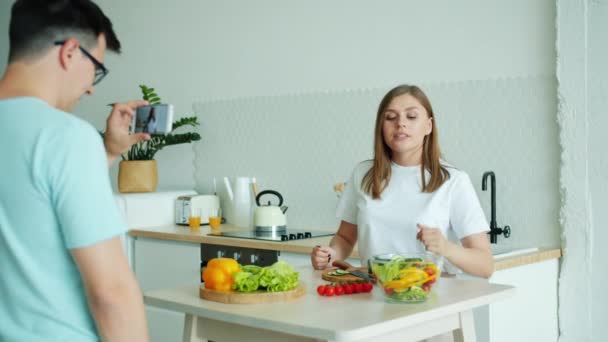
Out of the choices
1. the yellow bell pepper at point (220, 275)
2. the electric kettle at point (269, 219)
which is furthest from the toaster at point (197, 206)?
the yellow bell pepper at point (220, 275)

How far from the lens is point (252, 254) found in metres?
3.78

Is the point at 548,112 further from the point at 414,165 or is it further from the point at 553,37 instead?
the point at 414,165

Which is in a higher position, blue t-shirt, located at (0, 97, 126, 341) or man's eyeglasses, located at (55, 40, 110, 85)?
man's eyeglasses, located at (55, 40, 110, 85)

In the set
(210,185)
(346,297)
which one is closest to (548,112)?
(346,297)

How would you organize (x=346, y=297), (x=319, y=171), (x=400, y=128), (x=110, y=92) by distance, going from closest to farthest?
(x=346, y=297) < (x=400, y=128) < (x=319, y=171) < (x=110, y=92)

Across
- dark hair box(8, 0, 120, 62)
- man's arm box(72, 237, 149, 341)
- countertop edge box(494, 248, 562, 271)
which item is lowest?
countertop edge box(494, 248, 562, 271)

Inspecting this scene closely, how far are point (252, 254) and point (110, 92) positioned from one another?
7.17ft

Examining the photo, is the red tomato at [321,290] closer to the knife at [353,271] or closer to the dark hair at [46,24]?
the knife at [353,271]

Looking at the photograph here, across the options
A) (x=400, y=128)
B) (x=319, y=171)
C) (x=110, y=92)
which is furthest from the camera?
(x=110, y=92)

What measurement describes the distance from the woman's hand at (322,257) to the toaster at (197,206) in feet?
7.39

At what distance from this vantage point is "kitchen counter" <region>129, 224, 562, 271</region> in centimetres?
300

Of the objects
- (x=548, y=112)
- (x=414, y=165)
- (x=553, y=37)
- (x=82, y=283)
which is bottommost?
(x=82, y=283)

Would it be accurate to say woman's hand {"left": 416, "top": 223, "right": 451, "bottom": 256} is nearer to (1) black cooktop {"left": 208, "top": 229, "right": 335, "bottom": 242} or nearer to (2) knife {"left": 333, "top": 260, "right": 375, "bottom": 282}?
(2) knife {"left": 333, "top": 260, "right": 375, "bottom": 282}

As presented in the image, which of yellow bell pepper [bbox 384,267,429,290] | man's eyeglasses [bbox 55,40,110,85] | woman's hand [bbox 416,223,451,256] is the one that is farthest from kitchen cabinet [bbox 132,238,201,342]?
man's eyeglasses [bbox 55,40,110,85]
